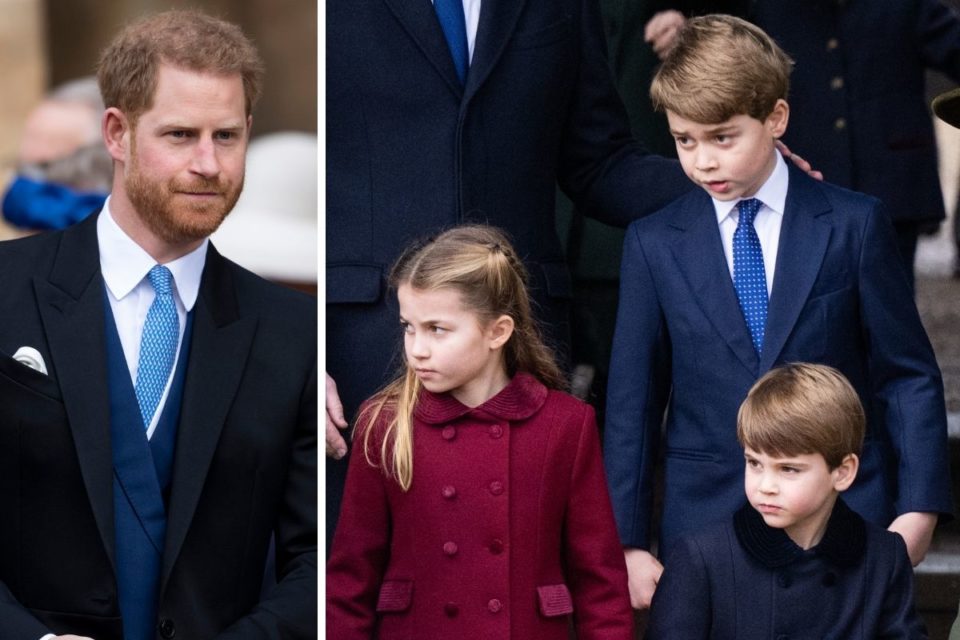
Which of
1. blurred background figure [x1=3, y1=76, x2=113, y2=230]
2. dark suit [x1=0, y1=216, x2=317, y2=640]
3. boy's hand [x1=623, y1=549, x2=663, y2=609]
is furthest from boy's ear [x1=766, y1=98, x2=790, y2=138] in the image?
blurred background figure [x1=3, y1=76, x2=113, y2=230]

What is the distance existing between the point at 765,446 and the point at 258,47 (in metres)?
1.64

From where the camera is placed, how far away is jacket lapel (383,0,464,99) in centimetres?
437

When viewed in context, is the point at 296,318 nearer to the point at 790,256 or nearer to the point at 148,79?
the point at 148,79

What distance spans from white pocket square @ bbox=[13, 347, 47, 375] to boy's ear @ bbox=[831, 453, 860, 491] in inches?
69.7

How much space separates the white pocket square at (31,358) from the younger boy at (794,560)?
4.81 feet

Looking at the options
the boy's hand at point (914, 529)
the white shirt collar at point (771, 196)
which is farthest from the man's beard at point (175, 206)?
the boy's hand at point (914, 529)

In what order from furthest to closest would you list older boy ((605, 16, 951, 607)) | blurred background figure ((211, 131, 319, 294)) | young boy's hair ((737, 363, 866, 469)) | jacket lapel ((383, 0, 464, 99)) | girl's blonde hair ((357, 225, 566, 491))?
blurred background figure ((211, 131, 319, 294)), jacket lapel ((383, 0, 464, 99)), older boy ((605, 16, 951, 607)), girl's blonde hair ((357, 225, 566, 491)), young boy's hair ((737, 363, 866, 469))

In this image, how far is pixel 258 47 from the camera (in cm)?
470

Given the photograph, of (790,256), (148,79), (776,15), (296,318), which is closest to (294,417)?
(296,318)

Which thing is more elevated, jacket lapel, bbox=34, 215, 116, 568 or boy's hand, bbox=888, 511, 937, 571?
jacket lapel, bbox=34, 215, 116, 568

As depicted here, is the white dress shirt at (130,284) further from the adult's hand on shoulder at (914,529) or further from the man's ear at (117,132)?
the adult's hand on shoulder at (914,529)

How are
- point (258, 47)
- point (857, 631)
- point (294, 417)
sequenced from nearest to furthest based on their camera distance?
point (857, 631) < point (294, 417) < point (258, 47)

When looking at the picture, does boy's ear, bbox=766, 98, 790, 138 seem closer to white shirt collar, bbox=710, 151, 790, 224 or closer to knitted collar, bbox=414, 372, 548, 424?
white shirt collar, bbox=710, 151, 790, 224

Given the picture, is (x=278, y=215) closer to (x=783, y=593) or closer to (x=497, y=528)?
(x=497, y=528)
